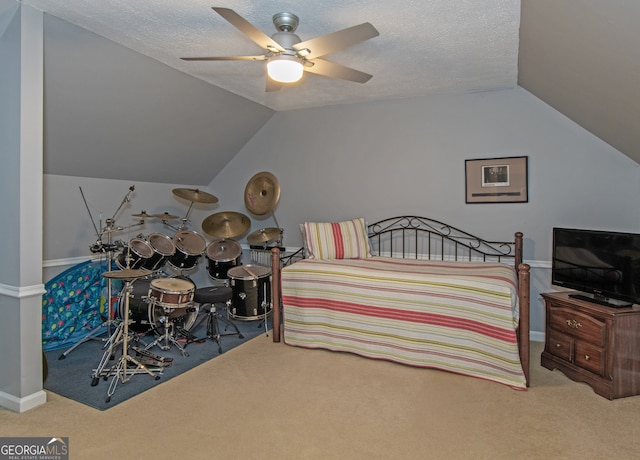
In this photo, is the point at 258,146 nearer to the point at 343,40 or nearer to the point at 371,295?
the point at 371,295

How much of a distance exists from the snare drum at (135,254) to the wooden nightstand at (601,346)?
11.2 ft

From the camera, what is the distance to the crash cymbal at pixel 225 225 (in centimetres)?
429

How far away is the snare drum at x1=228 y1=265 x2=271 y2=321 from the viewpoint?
3871 mm

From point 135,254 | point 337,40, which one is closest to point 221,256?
point 135,254

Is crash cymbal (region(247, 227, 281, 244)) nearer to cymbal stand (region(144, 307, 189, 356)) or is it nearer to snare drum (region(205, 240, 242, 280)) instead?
snare drum (region(205, 240, 242, 280))

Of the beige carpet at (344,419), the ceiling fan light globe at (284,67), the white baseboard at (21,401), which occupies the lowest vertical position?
the beige carpet at (344,419)

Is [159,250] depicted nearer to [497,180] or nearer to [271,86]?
[271,86]

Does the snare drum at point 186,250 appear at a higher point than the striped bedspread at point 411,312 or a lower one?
higher

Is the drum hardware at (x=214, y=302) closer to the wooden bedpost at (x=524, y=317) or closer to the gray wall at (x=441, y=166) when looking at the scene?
the gray wall at (x=441, y=166)

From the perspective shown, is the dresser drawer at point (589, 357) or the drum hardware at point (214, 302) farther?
the drum hardware at point (214, 302)

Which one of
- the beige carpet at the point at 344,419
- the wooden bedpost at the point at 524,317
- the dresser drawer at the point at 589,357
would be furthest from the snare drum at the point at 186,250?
the dresser drawer at the point at 589,357

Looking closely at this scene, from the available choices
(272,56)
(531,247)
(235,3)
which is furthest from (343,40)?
(531,247)

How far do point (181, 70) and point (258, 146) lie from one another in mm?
1721

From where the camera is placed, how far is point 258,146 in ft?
16.8
